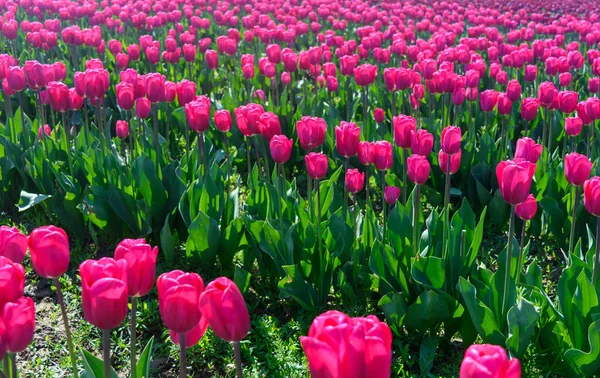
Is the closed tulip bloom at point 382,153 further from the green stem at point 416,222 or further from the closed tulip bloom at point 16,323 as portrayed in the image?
the closed tulip bloom at point 16,323

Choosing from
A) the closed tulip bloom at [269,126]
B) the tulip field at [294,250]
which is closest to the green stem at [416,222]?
the tulip field at [294,250]

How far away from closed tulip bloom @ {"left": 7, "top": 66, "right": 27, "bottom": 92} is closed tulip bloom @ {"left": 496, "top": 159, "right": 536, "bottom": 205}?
3.09 m

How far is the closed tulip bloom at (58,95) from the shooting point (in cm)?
368

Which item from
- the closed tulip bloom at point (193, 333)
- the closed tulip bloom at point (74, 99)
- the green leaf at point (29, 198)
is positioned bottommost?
the green leaf at point (29, 198)

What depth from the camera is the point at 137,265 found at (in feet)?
5.40

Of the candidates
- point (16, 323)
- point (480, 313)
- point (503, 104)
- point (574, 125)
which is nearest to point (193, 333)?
point (16, 323)

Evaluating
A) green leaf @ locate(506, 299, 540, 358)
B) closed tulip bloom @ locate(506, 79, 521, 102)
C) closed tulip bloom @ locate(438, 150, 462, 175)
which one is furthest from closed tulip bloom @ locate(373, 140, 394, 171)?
closed tulip bloom @ locate(506, 79, 521, 102)

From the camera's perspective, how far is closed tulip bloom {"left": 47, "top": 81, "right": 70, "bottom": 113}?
3684 millimetres

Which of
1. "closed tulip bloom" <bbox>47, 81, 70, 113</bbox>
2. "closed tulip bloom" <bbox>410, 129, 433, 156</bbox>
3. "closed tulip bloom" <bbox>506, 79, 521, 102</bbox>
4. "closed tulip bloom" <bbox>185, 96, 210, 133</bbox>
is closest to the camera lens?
"closed tulip bloom" <bbox>410, 129, 433, 156</bbox>

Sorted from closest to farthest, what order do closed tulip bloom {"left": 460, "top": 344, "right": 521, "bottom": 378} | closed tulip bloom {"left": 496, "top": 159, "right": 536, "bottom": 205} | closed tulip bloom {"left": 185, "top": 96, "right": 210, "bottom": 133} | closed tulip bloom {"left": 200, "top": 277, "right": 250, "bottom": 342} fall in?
closed tulip bloom {"left": 460, "top": 344, "right": 521, "bottom": 378}
closed tulip bloom {"left": 200, "top": 277, "right": 250, "bottom": 342}
closed tulip bloom {"left": 496, "top": 159, "right": 536, "bottom": 205}
closed tulip bloom {"left": 185, "top": 96, "right": 210, "bottom": 133}

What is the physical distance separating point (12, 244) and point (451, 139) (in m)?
1.78

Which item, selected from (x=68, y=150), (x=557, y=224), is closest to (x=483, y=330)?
(x=557, y=224)

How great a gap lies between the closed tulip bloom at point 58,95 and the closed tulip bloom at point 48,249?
7.02 feet

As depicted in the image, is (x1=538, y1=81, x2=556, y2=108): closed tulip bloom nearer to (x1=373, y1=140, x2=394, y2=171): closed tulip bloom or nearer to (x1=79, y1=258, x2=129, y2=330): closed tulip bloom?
(x1=373, y1=140, x2=394, y2=171): closed tulip bloom
